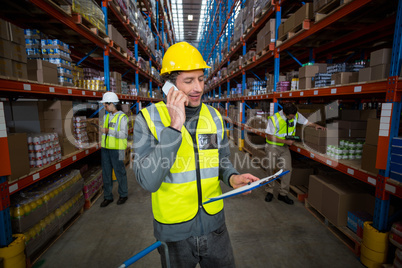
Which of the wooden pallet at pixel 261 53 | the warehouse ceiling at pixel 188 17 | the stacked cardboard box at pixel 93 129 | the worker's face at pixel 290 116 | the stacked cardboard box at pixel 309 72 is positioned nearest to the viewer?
the stacked cardboard box at pixel 309 72

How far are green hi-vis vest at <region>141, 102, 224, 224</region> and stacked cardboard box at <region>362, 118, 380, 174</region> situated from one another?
2.28 meters

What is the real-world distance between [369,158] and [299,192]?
6.96 feet

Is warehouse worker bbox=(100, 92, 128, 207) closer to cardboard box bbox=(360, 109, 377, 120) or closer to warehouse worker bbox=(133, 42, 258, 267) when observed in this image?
warehouse worker bbox=(133, 42, 258, 267)

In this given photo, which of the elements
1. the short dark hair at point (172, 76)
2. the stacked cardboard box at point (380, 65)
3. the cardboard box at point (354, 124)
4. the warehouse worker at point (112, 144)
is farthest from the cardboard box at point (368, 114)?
the warehouse worker at point (112, 144)

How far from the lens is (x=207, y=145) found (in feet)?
4.69

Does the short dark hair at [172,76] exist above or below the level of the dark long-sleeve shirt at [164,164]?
above

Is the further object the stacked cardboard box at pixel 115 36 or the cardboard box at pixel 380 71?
the stacked cardboard box at pixel 115 36

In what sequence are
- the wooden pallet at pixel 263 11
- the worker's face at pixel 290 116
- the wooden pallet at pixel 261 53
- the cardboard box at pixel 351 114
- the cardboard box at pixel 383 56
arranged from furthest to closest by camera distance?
the wooden pallet at pixel 261 53 → the wooden pallet at pixel 263 11 → the worker's face at pixel 290 116 → the cardboard box at pixel 351 114 → the cardboard box at pixel 383 56

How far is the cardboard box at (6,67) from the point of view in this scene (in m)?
2.43

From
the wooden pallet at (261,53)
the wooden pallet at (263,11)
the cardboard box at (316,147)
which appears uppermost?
the wooden pallet at (263,11)

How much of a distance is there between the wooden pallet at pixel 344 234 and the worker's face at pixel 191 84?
309 centimetres

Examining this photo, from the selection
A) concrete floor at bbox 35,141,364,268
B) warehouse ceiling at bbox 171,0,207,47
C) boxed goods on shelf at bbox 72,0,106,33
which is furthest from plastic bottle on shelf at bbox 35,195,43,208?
warehouse ceiling at bbox 171,0,207,47

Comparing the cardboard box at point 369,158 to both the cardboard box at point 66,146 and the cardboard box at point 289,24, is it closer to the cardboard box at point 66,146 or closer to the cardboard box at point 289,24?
the cardboard box at point 289,24

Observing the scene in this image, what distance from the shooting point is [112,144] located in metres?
4.25
